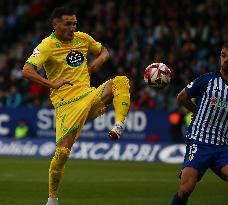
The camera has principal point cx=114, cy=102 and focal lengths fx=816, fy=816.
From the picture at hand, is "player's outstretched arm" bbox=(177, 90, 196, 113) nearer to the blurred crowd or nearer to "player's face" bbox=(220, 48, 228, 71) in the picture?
"player's face" bbox=(220, 48, 228, 71)

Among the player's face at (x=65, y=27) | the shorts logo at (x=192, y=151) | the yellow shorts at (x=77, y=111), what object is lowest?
the shorts logo at (x=192, y=151)

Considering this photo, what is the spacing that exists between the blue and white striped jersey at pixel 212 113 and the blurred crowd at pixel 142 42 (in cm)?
1281

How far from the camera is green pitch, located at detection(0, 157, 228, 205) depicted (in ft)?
38.4

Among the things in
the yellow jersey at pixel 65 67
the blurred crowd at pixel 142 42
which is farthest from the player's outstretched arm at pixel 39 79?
the blurred crowd at pixel 142 42

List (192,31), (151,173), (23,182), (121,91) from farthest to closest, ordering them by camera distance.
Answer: (192,31), (151,173), (23,182), (121,91)

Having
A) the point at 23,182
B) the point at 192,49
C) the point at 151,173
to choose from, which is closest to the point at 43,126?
the point at 192,49

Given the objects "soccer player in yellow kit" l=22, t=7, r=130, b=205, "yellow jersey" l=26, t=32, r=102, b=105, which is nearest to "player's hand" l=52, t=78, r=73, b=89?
"soccer player in yellow kit" l=22, t=7, r=130, b=205

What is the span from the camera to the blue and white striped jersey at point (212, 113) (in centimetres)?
908

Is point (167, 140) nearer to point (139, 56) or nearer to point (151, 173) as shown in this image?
point (139, 56)

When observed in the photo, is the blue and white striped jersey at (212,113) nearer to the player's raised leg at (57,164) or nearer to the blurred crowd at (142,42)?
the player's raised leg at (57,164)

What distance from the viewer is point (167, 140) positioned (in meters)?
22.1

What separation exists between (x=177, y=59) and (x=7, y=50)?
26.9 ft

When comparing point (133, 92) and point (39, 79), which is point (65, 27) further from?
point (133, 92)

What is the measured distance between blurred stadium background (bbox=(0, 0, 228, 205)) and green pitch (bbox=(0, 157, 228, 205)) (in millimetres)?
40
